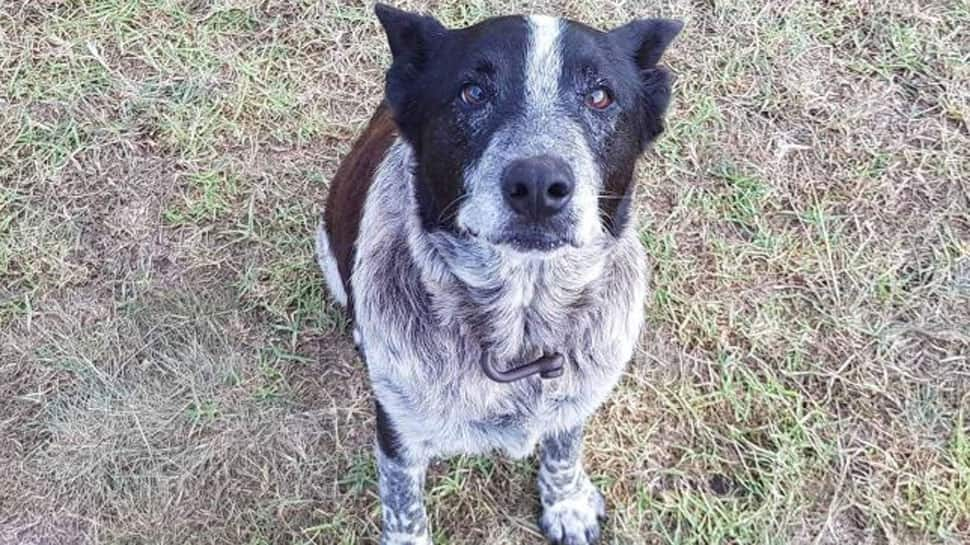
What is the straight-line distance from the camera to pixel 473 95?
265cm

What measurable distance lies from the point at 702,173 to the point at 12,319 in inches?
121

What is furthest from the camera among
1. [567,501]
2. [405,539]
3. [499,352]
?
[567,501]

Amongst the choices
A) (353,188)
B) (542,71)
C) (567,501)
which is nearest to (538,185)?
(542,71)

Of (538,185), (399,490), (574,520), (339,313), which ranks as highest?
(538,185)

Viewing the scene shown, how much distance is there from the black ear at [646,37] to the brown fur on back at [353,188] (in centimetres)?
81

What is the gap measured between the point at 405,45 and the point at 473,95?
339 mm

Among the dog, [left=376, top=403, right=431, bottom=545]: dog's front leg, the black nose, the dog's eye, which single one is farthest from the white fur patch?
the black nose

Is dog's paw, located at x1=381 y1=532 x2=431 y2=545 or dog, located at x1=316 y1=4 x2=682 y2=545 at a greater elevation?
dog, located at x1=316 y1=4 x2=682 y2=545

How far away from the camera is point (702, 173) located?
Result: 4516 mm

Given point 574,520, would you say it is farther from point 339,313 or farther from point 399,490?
point 339,313

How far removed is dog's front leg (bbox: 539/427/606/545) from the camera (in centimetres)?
356

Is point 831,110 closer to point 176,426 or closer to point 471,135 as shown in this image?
point 471,135

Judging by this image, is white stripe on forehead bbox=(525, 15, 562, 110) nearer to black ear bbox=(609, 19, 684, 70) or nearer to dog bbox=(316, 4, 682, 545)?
dog bbox=(316, 4, 682, 545)

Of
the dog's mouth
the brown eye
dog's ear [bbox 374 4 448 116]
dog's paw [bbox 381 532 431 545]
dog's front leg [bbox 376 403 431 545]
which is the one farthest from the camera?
dog's paw [bbox 381 532 431 545]
